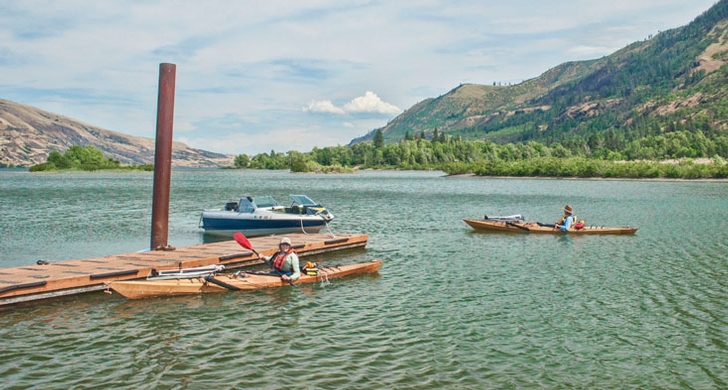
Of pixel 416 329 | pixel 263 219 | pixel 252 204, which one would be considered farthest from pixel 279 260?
pixel 252 204

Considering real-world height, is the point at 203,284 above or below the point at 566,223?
below

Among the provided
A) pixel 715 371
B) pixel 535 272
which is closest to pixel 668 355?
pixel 715 371

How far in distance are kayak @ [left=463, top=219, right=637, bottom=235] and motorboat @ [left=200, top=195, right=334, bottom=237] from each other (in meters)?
10.9

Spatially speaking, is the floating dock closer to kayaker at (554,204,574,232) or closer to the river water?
the river water

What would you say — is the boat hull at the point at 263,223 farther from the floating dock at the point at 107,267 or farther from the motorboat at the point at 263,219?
the floating dock at the point at 107,267

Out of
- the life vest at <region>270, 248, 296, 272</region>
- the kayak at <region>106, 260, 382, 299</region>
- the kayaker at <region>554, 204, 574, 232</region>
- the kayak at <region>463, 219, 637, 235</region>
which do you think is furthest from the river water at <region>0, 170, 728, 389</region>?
the kayaker at <region>554, 204, 574, 232</region>

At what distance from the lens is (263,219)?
3581cm

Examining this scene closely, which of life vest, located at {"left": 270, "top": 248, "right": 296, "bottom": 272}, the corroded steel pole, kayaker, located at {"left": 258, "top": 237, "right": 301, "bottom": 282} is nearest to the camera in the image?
kayaker, located at {"left": 258, "top": 237, "right": 301, "bottom": 282}

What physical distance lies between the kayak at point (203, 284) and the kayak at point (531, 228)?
1962 centimetres

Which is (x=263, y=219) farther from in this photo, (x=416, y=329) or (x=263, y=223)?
(x=416, y=329)

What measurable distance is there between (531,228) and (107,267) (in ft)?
89.3

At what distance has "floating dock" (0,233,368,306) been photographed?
18.2 metres

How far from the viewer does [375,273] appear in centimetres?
2427

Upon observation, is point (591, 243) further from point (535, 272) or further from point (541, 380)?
point (541, 380)
